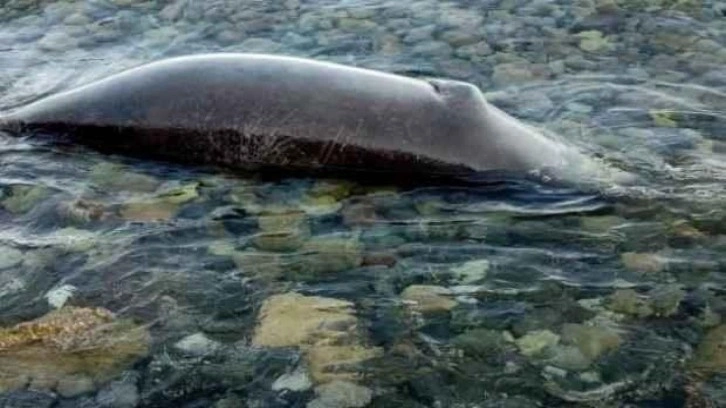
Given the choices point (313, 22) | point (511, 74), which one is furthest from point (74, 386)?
point (313, 22)

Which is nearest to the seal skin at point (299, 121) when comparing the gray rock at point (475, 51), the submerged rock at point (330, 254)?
the submerged rock at point (330, 254)

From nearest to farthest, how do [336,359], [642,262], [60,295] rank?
[336,359], [60,295], [642,262]

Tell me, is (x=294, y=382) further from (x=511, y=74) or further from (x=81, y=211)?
(x=511, y=74)

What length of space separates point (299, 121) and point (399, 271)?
4.11 feet

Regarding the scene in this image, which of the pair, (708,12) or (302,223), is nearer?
(302,223)

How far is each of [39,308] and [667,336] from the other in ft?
8.34

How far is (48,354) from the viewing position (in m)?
4.21

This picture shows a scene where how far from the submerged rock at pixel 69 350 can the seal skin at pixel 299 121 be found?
154 cm

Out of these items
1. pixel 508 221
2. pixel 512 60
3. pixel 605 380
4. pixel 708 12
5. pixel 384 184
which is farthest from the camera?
pixel 708 12

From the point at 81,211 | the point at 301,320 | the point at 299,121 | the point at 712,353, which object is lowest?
the point at 712,353

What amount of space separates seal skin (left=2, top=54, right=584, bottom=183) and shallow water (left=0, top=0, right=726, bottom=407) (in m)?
0.14

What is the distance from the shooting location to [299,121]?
5.63m

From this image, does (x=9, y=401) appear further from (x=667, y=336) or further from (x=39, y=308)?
(x=667, y=336)

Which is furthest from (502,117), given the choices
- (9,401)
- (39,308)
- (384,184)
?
(9,401)
